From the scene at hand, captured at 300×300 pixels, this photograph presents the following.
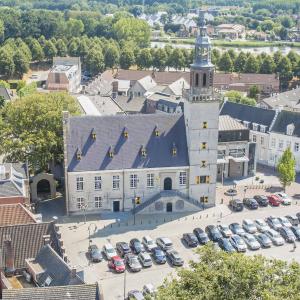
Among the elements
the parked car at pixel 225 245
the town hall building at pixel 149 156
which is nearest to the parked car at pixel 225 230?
the parked car at pixel 225 245

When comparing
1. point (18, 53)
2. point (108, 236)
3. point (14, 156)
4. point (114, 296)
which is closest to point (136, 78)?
point (18, 53)

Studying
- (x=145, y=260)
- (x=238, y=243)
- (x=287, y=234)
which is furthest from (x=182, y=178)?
(x=145, y=260)

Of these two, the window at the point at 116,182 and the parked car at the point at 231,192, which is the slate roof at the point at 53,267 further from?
the parked car at the point at 231,192

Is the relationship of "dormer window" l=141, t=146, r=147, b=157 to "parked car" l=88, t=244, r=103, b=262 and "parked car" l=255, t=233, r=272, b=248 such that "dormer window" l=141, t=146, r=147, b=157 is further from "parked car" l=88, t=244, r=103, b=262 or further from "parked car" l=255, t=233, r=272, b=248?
"parked car" l=255, t=233, r=272, b=248

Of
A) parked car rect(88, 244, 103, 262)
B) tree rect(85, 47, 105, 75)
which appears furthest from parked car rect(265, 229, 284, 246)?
tree rect(85, 47, 105, 75)

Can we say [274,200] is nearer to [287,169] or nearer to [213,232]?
[287,169]
